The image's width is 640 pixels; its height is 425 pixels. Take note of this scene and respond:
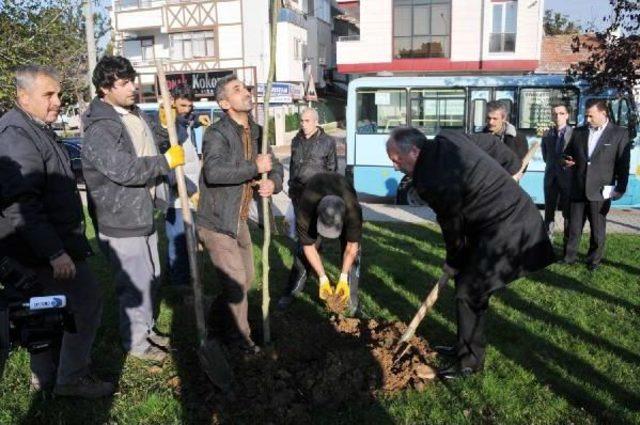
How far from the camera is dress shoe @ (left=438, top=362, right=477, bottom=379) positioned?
11.9ft

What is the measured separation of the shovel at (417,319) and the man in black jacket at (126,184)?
1.74 metres

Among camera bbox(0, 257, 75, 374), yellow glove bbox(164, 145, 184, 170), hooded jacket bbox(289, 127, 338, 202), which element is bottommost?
camera bbox(0, 257, 75, 374)

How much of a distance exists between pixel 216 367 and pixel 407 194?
7.75 m

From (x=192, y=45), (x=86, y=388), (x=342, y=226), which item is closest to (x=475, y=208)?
(x=342, y=226)

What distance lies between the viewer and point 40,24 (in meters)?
8.59

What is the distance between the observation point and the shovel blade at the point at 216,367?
3.34 meters

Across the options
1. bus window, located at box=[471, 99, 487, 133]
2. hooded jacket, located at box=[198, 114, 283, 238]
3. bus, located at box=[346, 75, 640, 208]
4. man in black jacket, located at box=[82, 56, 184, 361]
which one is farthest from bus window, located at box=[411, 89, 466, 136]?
man in black jacket, located at box=[82, 56, 184, 361]

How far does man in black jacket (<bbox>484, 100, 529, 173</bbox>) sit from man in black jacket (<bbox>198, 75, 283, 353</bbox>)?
296cm

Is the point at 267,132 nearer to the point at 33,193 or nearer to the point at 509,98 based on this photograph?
the point at 33,193

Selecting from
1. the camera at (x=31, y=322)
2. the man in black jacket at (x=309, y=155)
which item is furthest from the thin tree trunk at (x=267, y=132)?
the man in black jacket at (x=309, y=155)

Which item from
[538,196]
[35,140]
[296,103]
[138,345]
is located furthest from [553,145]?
[296,103]

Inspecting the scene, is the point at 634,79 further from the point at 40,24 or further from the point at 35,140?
the point at 40,24

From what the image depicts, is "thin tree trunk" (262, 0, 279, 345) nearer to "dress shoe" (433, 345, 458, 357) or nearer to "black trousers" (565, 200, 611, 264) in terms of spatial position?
"dress shoe" (433, 345, 458, 357)

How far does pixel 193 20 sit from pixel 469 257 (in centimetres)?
3059
